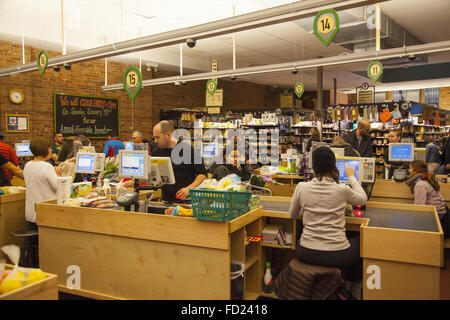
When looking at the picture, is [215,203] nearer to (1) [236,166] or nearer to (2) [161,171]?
(2) [161,171]

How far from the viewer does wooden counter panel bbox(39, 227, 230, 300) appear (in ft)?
9.91

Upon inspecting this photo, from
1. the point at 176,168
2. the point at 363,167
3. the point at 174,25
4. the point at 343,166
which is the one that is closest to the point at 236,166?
the point at 176,168

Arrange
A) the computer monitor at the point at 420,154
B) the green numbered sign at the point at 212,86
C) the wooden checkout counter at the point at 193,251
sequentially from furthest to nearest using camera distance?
the green numbered sign at the point at 212,86 < the computer monitor at the point at 420,154 < the wooden checkout counter at the point at 193,251

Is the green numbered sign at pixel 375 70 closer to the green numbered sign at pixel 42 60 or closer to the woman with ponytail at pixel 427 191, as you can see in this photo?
the woman with ponytail at pixel 427 191

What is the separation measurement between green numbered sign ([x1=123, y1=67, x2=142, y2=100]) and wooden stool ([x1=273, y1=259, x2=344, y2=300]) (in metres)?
5.23

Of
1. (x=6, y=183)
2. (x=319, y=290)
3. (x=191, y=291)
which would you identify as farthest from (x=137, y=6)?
(x=319, y=290)

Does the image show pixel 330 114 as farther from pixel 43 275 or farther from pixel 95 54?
pixel 43 275

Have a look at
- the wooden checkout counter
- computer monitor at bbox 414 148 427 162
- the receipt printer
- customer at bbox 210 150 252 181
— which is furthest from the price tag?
computer monitor at bbox 414 148 427 162

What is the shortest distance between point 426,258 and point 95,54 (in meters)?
6.44

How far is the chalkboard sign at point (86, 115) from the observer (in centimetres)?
1088

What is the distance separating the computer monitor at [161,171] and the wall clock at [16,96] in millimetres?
7726

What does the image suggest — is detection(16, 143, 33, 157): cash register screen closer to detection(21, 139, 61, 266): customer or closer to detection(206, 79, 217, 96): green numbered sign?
detection(206, 79, 217, 96): green numbered sign

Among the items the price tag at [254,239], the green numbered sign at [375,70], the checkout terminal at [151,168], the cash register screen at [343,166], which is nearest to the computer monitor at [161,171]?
the checkout terminal at [151,168]

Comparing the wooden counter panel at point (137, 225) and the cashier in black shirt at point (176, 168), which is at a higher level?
the cashier in black shirt at point (176, 168)
